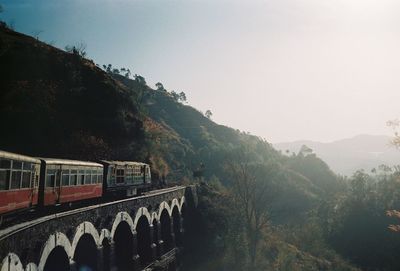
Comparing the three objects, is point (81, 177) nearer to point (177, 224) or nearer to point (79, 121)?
point (177, 224)

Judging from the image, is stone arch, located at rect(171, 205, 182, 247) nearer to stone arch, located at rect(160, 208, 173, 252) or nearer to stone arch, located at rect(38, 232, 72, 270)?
stone arch, located at rect(160, 208, 173, 252)

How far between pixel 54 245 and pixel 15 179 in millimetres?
3117

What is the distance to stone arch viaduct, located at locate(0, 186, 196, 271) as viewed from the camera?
40.5ft

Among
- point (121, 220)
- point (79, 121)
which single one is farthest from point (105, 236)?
point (79, 121)

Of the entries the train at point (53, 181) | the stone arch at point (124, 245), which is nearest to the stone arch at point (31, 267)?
the train at point (53, 181)

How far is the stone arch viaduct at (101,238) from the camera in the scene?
12.4m

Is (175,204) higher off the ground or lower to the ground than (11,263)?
lower

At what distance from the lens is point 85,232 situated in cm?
1758

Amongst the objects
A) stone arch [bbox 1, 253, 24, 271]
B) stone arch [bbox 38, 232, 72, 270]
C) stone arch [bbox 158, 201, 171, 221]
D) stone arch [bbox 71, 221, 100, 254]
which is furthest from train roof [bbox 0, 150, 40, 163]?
stone arch [bbox 158, 201, 171, 221]

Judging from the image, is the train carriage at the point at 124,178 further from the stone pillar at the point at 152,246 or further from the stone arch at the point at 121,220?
the stone pillar at the point at 152,246

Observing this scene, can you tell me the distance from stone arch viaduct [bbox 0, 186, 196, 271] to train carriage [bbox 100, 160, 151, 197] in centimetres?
185

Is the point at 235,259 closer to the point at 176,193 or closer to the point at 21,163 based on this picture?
the point at 176,193

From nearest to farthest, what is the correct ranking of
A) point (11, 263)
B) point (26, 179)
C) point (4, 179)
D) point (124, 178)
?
point (11, 263)
point (4, 179)
point (26, 179)
point (124, 178)

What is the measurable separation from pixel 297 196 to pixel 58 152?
7693 centimetres
